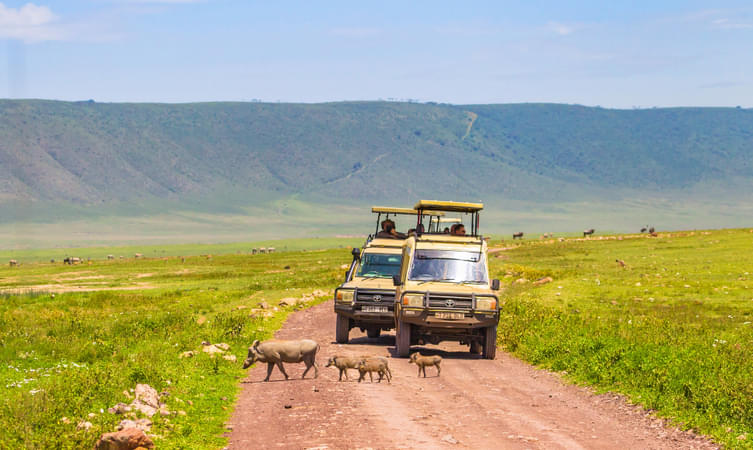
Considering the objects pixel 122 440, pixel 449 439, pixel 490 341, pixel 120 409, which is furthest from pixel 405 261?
pixel 122 440

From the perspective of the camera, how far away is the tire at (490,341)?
22391 mm

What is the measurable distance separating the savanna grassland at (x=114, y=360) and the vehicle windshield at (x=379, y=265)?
3323mm

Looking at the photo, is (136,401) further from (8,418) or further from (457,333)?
(457,333)

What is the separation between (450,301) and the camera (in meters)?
22.0

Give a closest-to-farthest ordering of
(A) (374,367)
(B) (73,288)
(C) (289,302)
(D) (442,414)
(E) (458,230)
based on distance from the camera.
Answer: (D) (442,414)
(A) (374,367)
(E) (458,230)
(C) (289,302)
(B) (73,288)

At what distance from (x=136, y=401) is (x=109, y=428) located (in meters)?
2.23

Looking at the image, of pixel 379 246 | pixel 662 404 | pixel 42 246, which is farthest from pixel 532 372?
pixel 42 246

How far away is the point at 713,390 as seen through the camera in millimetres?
16359

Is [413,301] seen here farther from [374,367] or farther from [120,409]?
[120,409]

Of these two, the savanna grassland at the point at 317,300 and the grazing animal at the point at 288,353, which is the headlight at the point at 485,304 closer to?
the savanna grassland at the point at 317,300

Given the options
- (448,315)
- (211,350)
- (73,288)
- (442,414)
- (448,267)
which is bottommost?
(73,288)

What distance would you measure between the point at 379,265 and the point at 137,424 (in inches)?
549

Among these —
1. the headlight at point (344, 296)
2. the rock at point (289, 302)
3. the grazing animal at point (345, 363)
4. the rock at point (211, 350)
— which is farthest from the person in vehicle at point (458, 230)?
the rock at point (289, 302)

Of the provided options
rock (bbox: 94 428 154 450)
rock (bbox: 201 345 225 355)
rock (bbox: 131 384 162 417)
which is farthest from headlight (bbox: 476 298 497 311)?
rock (bbox: 94 428 154 450)
